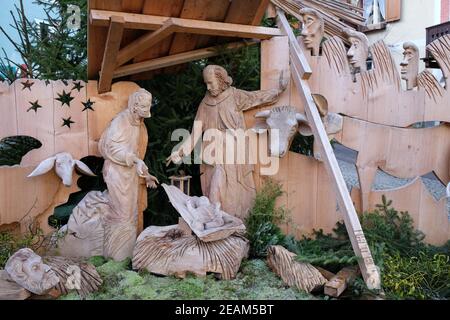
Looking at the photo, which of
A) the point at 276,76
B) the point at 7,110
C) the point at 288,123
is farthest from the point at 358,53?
the point at 7,110

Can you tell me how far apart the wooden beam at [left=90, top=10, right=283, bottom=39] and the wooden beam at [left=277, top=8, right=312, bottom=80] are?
78mm

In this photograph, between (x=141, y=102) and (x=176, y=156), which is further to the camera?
(x=176, y=156)

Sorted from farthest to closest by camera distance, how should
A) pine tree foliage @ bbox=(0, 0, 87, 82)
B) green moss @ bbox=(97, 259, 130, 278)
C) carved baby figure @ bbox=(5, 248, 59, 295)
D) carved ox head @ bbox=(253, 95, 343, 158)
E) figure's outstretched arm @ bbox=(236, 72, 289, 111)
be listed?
pine tree foliage @ bbox=(0, 0, 87, 82), figure's outstretched arm @ bbox=(236, 72, 289, 111), carved ox head @ bbox=(253, 95, 343, 158), green moss @ bbox=(97, 259, 130, 278), carved baby figure @ bbox=(5, 248, 59, 295)

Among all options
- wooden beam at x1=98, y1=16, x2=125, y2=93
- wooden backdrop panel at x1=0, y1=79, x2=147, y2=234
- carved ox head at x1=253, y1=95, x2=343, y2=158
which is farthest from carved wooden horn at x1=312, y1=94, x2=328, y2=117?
wooden beam at x1=98, y1=16, x2=125, y2=93

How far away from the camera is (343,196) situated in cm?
246

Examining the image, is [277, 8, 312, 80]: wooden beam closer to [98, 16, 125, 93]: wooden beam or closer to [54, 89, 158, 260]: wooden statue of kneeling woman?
[54, 89, 158, 260]: wooden statue of kneeling woman

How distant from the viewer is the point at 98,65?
2.98 meters

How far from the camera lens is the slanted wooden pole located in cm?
229

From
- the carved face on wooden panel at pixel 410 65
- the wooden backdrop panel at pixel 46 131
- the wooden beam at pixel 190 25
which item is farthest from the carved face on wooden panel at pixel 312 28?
the wooden backdrop panel at pixel 46 131

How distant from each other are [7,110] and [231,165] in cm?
170

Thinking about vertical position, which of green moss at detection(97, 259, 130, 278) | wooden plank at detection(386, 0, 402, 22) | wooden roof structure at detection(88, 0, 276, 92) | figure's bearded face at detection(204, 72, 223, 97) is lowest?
green moss at detection(97, 259, 130, 278)

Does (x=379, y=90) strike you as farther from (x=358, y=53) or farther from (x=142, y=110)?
(x=142, y=110)

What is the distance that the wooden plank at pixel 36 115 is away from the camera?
2840 millimetres
